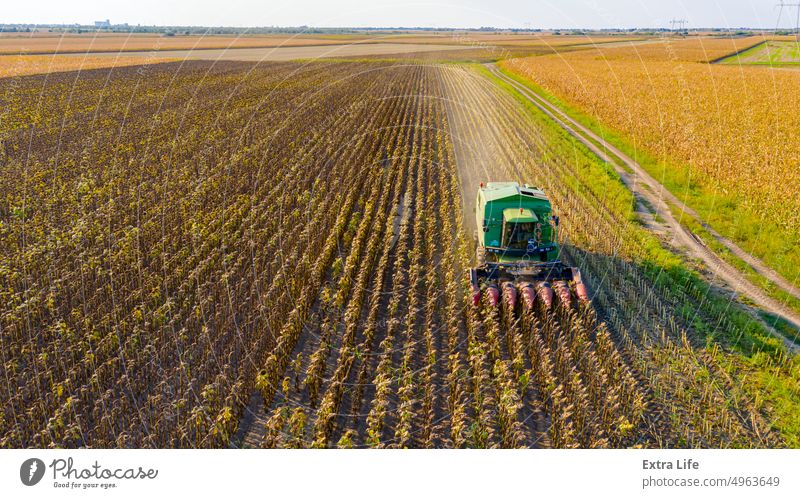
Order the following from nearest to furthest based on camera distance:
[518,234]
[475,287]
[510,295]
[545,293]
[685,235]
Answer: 1. [510,295]
2. [545,293]
3. [475,287]
4. [518,234]
5. [685,235]

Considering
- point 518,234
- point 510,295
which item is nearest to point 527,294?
point 510,295

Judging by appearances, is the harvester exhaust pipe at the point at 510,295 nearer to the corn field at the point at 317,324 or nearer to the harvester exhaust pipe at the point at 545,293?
the corn field at the point at 317,324

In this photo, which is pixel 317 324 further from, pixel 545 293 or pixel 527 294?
pixel 545 293

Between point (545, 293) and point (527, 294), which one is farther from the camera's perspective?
point (545, 293)

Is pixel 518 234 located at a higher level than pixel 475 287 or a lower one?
higher

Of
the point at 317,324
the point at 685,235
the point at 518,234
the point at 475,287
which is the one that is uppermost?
the point at 518,234

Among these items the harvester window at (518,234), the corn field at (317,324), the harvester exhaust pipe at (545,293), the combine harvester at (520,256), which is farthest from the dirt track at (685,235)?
the harvester window at (518,234)

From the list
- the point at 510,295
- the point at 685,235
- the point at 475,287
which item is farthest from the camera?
the point at 685,235
